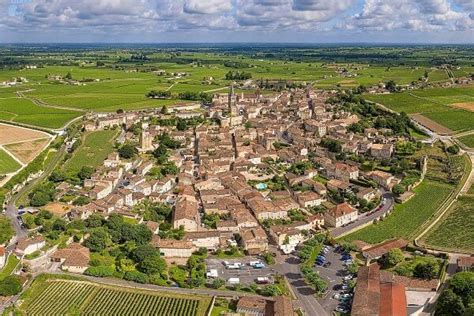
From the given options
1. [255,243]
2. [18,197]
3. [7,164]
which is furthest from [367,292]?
[7,164]

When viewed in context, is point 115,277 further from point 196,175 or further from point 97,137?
point 97,137

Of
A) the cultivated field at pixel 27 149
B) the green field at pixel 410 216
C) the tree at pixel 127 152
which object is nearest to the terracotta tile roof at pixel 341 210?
the green field at pixel 410 216

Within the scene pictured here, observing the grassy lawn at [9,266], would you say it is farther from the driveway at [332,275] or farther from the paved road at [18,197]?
the driveway at [332,275]

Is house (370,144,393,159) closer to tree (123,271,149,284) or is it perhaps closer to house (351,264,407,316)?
house (351,264,407,316)

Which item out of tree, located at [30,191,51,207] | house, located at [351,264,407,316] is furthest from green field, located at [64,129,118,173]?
house, located at [351,264,407,316]

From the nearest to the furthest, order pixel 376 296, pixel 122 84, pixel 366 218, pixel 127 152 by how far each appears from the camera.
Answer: pixel 376 296 < pixel 366 218 < pixel 127 152 < pixel 122 84

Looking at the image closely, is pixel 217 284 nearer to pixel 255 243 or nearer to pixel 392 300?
pixel 255 243

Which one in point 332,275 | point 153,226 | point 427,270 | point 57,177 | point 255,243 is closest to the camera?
point 427,270
